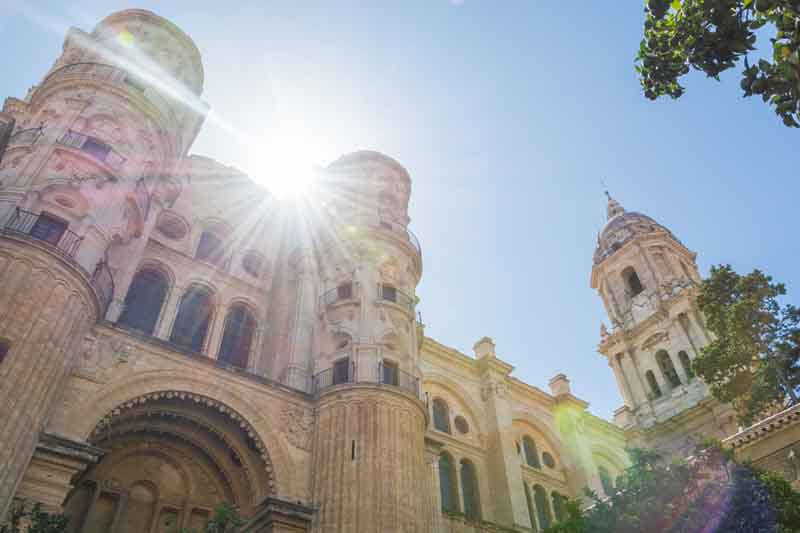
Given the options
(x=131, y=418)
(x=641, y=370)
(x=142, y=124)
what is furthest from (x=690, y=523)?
(x=641, y=370)

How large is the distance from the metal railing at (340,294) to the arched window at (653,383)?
21.3 metres

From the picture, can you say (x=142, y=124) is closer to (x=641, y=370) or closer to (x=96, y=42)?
(x=96, y=42)

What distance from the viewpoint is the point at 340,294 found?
22188 mm

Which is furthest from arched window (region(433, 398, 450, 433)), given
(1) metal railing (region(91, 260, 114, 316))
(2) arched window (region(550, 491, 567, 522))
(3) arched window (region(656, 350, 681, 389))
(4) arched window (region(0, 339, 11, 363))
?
(4) arched window (region(0, 339, 11, 363))

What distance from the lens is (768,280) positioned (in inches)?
861

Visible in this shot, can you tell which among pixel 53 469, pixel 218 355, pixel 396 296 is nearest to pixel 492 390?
pixel 396 296

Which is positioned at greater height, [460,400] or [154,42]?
[154,42]

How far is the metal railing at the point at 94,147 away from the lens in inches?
693

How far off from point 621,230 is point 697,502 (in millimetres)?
30848

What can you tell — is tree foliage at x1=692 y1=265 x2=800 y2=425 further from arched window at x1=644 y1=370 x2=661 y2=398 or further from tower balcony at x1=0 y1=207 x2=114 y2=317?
tower balcony at x1=0 y1=207 x2=114 y2=317

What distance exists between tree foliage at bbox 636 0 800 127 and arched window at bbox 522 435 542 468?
21.4m

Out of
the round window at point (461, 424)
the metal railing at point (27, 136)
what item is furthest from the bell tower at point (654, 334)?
the metal railing at point (27, 136)

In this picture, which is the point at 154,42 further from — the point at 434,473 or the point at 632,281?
the point at 632,281

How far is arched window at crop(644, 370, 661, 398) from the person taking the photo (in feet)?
113
